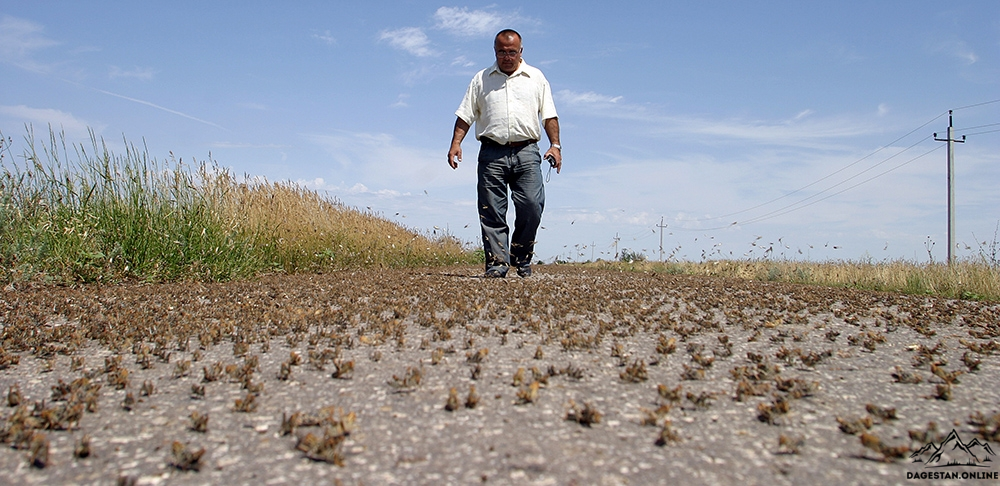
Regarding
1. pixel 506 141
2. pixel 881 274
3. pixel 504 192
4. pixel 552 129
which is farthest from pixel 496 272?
pixel 881 274

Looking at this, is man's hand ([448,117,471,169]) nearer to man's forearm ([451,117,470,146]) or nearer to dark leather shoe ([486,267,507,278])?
man's forearm ([451,117,470,146])

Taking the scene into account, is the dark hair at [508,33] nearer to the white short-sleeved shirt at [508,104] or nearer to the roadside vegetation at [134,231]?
the white short-sleeved shirt at [508,104]

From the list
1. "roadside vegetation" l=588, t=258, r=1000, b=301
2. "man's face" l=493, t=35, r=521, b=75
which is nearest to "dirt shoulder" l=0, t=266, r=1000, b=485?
"man's face" l=493, t=35, r=521, b=75

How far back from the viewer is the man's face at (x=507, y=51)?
8031 mm

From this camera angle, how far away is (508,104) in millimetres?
8008

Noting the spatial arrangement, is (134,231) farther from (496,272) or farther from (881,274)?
(881,274)

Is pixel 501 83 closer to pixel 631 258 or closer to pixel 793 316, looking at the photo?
pixel 793 316

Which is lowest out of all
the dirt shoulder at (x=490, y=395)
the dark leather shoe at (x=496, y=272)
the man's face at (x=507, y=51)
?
the dirt shoulder at (x=490, y=395)

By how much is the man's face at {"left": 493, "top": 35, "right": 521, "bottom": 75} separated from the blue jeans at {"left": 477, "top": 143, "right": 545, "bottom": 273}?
1.00m

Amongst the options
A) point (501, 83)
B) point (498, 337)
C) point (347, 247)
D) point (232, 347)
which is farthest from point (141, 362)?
point (347, 247)

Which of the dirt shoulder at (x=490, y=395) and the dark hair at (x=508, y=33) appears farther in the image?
the dark hair at (x=508, y=33)

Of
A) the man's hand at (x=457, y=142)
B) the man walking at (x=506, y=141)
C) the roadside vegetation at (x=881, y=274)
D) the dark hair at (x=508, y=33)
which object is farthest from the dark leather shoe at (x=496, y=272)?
the roadside vegetation at (x=881, y=274)

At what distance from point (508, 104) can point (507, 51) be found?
648 millimetres

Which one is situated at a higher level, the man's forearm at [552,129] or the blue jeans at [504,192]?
the man's forearm at [552,129]
